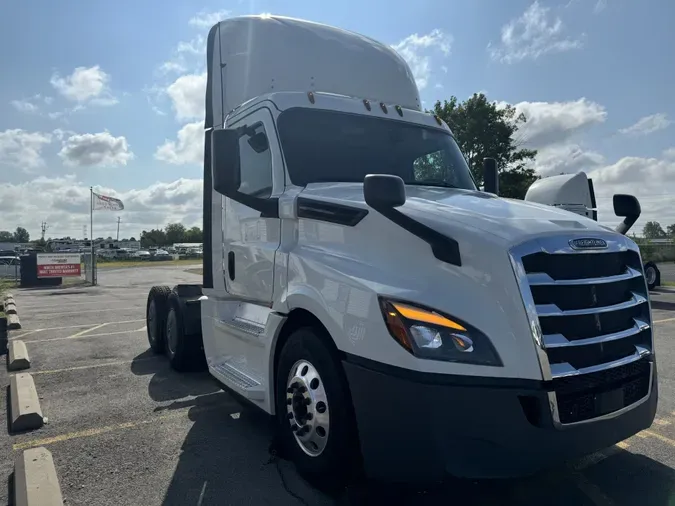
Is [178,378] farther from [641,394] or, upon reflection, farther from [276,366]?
[641,394]

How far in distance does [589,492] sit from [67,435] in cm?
411

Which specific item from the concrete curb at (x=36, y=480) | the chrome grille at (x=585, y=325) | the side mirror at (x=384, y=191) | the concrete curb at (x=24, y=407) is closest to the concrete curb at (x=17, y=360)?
the concrete curb at (x=24, y=407)

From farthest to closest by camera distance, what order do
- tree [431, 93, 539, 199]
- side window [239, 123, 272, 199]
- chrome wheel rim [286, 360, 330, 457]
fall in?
tree [431, 93, 539, 199] → side window [239, 123, 272, 199] → chrome wheel rim [286, 360, 330, 457]

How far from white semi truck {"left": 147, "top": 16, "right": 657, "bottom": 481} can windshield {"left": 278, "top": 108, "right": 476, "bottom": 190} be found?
2cm

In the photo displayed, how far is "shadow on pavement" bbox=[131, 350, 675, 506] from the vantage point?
10.6 feet

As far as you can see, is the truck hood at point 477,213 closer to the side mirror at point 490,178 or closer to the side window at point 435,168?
the side window at point 435,168

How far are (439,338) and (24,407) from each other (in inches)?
166

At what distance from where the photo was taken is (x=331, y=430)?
10.1ft

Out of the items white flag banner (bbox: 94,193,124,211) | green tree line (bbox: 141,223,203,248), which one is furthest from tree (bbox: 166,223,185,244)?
white flag banner (bbox: 94,193,124,211)

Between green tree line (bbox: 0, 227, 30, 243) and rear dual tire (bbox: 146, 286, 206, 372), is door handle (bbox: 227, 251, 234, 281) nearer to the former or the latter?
rear dual tire (bbox: 146, 286, 206, 372)

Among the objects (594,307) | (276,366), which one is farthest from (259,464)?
(594,307)

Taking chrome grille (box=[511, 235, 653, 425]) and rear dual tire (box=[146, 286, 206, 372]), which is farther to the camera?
rear dual tire (box=[146, 286, 206, 372])

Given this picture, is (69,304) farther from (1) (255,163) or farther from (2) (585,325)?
(2) (585,325)

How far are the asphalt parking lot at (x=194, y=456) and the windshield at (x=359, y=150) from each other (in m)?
2.20
